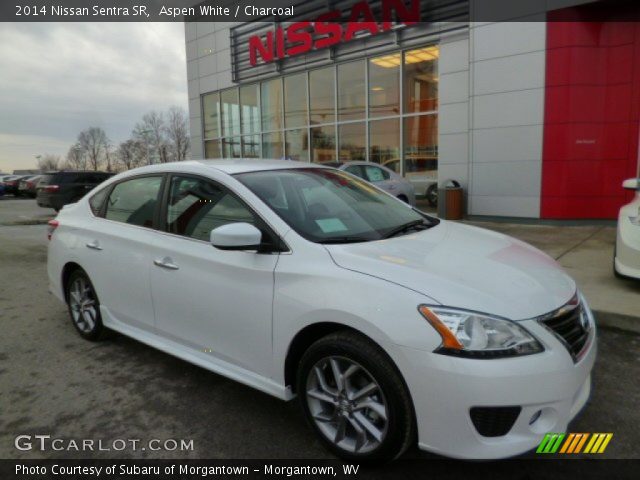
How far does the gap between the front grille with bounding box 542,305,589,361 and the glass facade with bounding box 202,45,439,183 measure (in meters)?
11.2

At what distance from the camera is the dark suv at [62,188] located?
55.1 ft

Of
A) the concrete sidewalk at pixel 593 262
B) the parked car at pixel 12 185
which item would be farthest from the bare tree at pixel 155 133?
the concrete sidewalk at pixel 593 262

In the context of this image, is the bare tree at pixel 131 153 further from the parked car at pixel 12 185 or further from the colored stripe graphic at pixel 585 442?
the colored stripe graphic at pixel 585 442

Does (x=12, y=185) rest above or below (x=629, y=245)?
above

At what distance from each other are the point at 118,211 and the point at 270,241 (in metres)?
1.86

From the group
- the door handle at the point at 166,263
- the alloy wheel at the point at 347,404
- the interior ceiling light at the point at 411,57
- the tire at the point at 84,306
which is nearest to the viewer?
the alloy wheel at the point at 347,404

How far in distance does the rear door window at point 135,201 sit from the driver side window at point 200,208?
229 mm

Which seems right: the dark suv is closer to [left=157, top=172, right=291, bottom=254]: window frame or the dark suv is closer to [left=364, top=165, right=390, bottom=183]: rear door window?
[left=364, top=165, right=390, bottom=183]: rear door window

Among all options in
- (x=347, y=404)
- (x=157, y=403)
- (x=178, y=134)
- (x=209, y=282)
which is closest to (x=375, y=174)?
(x=209, y=282)

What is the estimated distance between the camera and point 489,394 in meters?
2.11

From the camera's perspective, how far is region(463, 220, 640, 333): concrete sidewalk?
4.52 meters

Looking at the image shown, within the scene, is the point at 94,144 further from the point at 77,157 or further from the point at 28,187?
the point at 28,187

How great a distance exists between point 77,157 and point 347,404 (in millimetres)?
96417

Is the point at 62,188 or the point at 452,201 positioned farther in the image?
the point at 62,188
